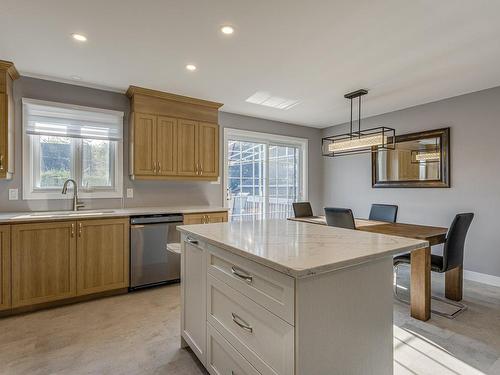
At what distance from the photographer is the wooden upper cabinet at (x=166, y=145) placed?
361 cm

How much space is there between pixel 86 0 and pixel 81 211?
2.27 metres

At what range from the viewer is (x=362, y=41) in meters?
2.35

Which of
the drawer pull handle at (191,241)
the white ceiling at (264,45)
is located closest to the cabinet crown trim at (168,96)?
the white ceiling at (264,45)

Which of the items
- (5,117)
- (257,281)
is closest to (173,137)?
(5,117)

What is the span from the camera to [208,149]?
4.02 meters

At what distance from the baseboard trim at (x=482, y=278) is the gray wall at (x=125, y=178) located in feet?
11.4

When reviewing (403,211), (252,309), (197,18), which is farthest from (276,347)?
(403,211)

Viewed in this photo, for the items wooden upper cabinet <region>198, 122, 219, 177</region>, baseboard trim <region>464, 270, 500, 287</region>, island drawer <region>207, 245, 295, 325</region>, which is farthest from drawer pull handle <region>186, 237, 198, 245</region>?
baseboard trim <region>464, 270, 500, 287</region>

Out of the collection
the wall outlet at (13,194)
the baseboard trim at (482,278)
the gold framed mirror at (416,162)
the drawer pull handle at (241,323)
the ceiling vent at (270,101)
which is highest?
the ceiling vent at (270,101)

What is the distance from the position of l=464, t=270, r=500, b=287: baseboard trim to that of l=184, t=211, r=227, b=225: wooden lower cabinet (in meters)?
3.25

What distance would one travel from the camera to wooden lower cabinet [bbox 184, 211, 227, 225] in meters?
3.48

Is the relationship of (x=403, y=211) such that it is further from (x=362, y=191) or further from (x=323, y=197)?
(x=323, y=197)

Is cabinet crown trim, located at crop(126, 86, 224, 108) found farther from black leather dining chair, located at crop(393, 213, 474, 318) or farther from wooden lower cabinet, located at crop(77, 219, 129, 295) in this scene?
black leather dining chair, located at crop(393, 213, 474, 318)

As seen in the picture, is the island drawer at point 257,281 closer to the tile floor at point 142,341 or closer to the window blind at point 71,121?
the tile floor at point 142,341
